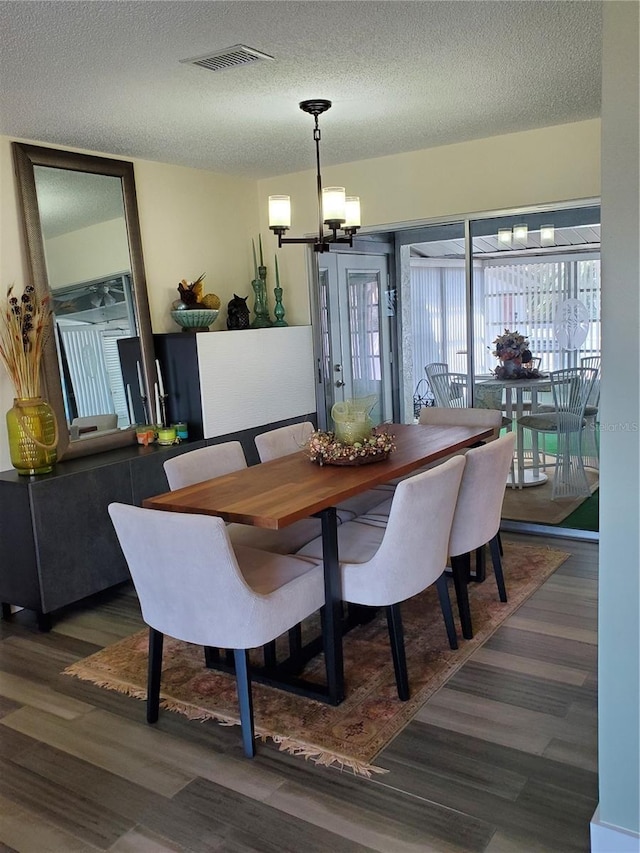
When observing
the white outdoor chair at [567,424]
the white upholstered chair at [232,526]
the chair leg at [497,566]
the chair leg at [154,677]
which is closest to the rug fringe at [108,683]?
the chair leg at [154,677]

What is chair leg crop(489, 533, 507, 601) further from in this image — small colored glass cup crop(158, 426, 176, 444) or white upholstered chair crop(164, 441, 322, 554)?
small colored glass cup crop(158, 426, 176, 444)

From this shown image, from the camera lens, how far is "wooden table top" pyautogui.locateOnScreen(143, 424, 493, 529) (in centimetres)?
264

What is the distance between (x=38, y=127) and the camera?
3748mm

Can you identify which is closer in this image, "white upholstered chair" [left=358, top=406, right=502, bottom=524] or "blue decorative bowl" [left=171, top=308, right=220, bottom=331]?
"white upholstered chair" [left=358, top=406, right=502, bottom=524]

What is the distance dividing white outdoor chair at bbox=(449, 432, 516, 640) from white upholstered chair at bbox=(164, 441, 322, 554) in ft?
2.21

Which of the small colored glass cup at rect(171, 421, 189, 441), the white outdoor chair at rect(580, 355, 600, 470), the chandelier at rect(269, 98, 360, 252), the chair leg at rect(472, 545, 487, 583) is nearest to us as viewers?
the chandelier at rect(269, 98, 360, 252)

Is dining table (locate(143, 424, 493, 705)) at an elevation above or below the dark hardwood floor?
above

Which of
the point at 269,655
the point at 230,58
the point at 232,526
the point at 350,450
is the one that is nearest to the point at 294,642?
the point at 269,655

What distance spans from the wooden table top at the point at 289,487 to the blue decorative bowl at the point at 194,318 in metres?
1.56

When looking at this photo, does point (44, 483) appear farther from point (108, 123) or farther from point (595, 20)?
point (595, 20)

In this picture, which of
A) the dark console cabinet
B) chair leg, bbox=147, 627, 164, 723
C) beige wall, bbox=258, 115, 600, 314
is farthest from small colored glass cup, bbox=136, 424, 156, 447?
chair leg, bbox=147, 627, 164, 723

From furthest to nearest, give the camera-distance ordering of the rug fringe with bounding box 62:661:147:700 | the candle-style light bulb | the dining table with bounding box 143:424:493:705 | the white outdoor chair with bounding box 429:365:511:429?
the white outdoor chair with bounding box 429:365:511:429
the candle-style light bulb
the rug fringe with bounding box 62:661:147:700
the dining table with bounding box 143:424:493:705

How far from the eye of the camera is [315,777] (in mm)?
2424

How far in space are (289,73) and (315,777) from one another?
276 cm
